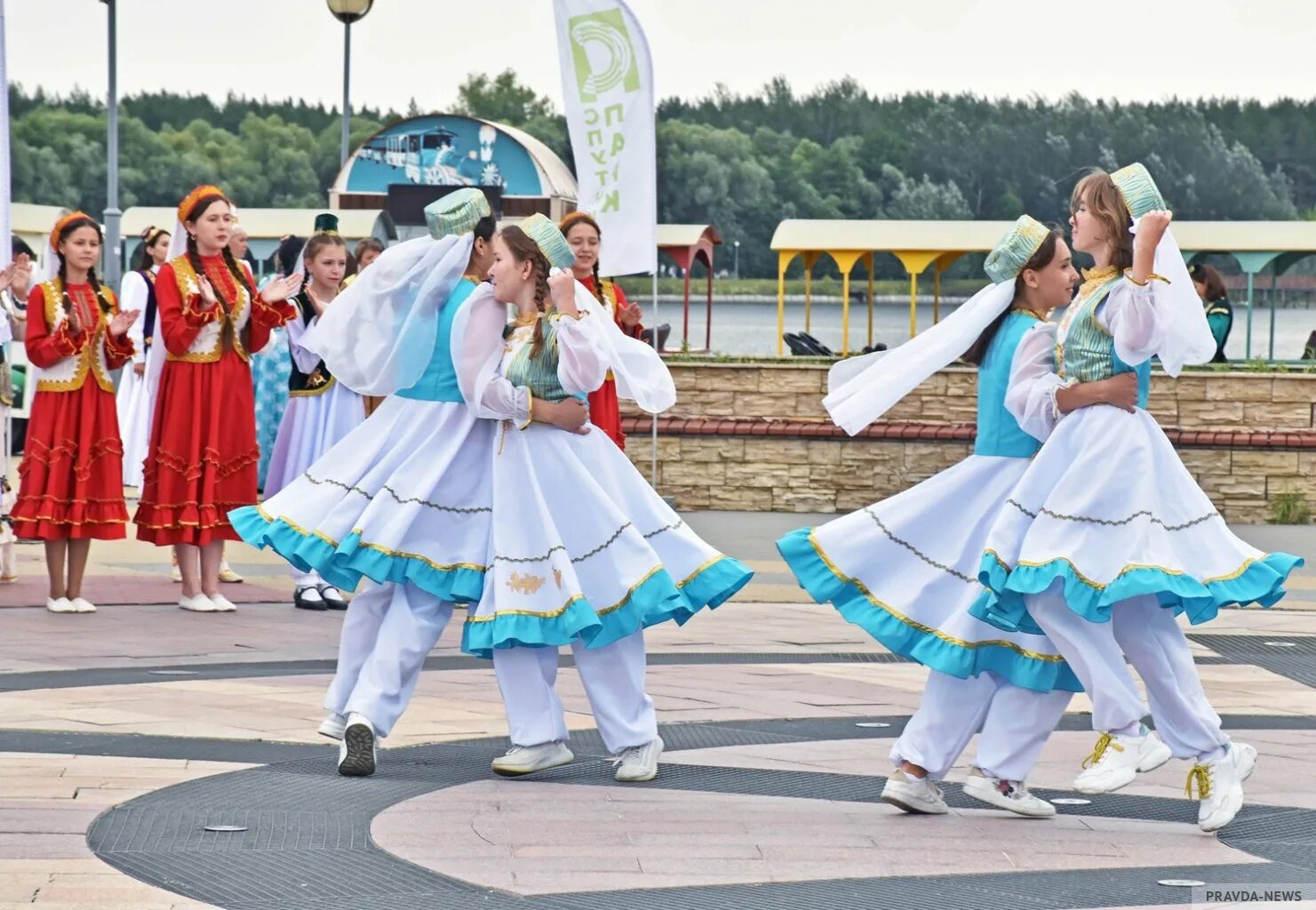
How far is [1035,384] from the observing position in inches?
218

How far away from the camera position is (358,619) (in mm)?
6371

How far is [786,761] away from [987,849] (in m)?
1.35

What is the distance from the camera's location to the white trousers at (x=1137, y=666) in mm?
5363

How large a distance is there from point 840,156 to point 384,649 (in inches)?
3055

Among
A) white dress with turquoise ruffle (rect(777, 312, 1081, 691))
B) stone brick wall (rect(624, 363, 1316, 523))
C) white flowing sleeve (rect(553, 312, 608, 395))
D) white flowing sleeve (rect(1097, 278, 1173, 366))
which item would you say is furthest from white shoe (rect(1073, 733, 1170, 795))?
stone brick wall (rect(624, 363, 1316, 523))

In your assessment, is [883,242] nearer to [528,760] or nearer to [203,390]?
[203,390]

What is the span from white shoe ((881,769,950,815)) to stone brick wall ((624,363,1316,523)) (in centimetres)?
989

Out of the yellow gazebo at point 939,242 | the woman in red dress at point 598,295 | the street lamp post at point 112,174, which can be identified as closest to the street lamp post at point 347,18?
the street lamp post at point 112,174

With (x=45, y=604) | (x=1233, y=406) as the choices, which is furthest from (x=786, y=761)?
(x=1233, y=406)

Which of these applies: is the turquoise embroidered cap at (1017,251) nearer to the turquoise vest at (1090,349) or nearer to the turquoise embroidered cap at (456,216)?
the turquoise vest at (1090,349)

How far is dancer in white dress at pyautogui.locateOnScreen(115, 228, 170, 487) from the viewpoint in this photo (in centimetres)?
1147

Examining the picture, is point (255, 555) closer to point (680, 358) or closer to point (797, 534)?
point (680, 358)

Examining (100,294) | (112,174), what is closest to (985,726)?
(100,294)

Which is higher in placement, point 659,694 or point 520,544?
point 520,544
